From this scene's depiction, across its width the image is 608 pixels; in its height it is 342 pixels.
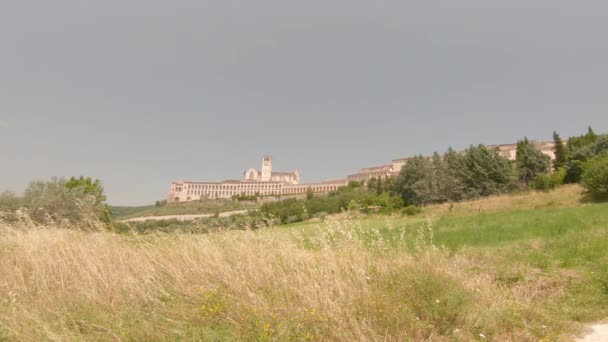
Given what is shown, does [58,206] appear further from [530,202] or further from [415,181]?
[415,181]

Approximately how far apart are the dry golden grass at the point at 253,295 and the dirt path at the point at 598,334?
14.9 inches

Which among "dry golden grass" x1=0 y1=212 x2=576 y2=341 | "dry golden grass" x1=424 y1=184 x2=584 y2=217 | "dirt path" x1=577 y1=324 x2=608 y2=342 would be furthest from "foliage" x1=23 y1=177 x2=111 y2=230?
"dry golden grass" x1=424 y1=184 x2=584 y2=217

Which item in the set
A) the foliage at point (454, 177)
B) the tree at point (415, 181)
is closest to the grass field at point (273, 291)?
the foliage at point (454, 177)

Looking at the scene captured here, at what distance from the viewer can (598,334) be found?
4.12 meters

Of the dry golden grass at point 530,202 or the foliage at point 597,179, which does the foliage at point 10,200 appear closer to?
the dry golden grass at point 530,202

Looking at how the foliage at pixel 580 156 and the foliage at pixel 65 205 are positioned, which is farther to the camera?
the foliage at pixel 580 156

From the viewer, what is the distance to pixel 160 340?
339cm

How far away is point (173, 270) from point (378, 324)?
3.29m

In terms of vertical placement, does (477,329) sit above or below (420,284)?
below

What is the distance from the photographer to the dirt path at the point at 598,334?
157 inches

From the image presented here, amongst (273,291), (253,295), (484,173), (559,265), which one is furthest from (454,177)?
(253,295)

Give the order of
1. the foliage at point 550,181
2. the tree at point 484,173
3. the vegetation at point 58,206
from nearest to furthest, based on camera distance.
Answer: the vegetation at point 58,206, the foliage at point 550,181, the tree at point 484,173

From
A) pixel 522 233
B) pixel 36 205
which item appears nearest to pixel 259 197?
pixel 36 205

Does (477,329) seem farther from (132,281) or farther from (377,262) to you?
(132,281)
